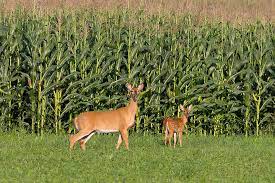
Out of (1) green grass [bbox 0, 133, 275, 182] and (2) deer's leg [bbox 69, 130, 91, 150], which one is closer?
(1) green grass [bbox 0, 133, 275, 182]

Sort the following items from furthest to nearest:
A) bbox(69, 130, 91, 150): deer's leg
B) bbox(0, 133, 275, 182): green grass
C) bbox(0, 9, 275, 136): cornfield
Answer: bbox(0, 9, 275, 136): cornfield
bbox(69, 130, 91, 150): deer's leg
bbox(0, 133, 275, 182): green grass

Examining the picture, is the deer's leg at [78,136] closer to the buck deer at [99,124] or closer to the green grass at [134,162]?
the buck deer at [99,124]

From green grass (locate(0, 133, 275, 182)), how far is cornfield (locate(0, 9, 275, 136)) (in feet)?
7.20

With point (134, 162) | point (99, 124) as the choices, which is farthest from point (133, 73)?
point (134, 162)

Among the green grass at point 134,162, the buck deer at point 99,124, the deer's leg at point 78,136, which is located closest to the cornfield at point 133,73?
the green grass at point 134,162

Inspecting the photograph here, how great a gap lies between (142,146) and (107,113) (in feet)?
4.17

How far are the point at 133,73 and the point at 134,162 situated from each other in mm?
6671

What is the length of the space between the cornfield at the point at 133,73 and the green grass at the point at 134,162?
2.19 m

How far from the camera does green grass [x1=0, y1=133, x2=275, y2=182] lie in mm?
12820

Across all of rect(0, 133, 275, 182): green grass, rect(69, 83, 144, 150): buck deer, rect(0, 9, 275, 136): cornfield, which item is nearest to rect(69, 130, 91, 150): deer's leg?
rect(69, 83, 144, 150): buck deer

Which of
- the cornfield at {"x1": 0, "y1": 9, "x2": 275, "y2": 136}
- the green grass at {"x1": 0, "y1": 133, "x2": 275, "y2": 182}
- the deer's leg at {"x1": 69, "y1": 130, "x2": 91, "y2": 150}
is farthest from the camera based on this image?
the cornfield at {"x1": 0, "y1": 9, "x2": 275, "y2": 136}

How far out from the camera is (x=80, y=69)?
20.5 metres

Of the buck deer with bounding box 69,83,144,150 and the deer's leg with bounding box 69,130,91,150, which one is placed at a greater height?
the buck deer with bounding box 69,83,144,150

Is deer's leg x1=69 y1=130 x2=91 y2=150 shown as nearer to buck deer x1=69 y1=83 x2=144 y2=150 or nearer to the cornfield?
buck deer x1=69 y1=83 x2=144 y2=150
